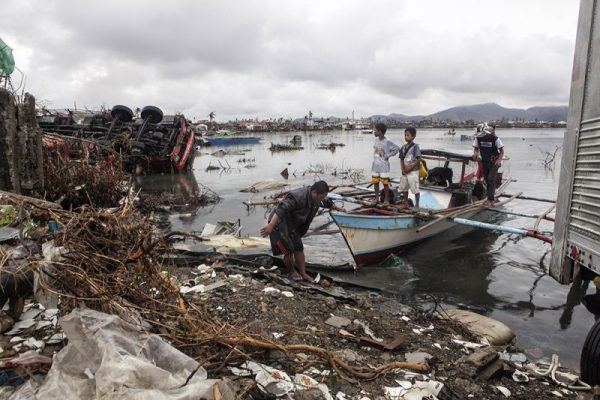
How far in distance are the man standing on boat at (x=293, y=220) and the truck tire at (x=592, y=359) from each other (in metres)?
3.35

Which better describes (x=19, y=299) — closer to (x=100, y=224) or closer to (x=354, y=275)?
(x=100, y=224)

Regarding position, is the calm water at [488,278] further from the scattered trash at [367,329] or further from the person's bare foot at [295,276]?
the scattered trash at [367,329]

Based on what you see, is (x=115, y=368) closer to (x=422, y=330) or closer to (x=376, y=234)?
(x=422, y=330)

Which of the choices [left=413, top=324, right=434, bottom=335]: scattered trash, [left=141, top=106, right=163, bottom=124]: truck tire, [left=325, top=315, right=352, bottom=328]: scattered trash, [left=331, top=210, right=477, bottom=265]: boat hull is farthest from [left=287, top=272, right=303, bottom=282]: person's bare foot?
[left=141, top=106, right=163, bottom=124]: truck tire

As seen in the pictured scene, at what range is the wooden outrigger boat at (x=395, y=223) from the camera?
769 centimetres

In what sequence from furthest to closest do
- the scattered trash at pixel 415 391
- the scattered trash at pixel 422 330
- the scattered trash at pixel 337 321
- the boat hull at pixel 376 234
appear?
the boat hull at pixel 376 234, the scattered trash at pixel 422 330, the scattered trash at pixel 337 321, the scattered trash at pixel 415 391

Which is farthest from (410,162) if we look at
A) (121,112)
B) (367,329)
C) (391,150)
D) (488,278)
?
(121,112)

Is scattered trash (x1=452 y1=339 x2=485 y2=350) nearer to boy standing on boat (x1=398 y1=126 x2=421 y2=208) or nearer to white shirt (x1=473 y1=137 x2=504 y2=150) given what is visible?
boy standing on boat (x1=398 y1=126 x2=421 y2=208)

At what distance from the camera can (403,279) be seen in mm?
7926

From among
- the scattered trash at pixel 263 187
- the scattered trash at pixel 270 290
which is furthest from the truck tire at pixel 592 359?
the scattered trash at pixel 263 187

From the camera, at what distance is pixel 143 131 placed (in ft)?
64.3

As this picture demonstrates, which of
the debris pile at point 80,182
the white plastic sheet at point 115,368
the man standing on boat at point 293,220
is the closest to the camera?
the white plastic sheet at point 115,368

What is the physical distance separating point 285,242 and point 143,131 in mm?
15981

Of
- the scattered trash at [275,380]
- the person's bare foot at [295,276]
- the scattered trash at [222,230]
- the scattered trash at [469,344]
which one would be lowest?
the scattered trash at [469,344]
